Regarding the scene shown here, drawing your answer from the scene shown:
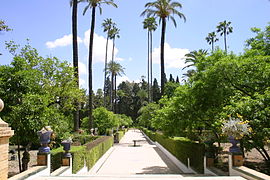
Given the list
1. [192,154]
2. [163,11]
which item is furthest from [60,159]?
[163,11]

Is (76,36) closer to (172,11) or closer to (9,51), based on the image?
(9,51)

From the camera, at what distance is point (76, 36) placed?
20.3 m

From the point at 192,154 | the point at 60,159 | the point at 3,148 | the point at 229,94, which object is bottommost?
the point at 192,154

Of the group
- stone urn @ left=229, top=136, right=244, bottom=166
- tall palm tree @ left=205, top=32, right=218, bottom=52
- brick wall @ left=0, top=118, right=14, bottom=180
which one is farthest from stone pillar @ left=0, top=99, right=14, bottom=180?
tall palm tree @ left=205, top=32, right=218, bottom=52

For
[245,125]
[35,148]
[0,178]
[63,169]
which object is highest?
[245,125]

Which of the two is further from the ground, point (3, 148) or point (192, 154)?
point (3, 148)

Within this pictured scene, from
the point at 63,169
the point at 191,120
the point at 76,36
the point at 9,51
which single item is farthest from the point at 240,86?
the point at 76,36

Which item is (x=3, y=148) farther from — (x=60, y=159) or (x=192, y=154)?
(x=192, y=154)

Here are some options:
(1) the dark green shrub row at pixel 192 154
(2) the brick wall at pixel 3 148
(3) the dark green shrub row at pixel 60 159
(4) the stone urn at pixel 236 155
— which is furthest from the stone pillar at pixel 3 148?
(1) the dark green shrub row at pixel 192 154

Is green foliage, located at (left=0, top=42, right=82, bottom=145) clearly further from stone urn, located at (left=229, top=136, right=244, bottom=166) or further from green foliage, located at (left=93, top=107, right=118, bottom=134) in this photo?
green foliage, located at (left=93, top=107, right=118, bottom=134)


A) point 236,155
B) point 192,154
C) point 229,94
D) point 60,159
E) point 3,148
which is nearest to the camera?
point 3,148

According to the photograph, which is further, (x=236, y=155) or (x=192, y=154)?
(x=192, y=154)

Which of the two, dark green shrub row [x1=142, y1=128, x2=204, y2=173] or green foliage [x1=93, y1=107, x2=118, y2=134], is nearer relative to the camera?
dark green shrub row [x1=142, y1=128, x2=204, y2=173]

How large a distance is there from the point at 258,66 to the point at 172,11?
20080mm
